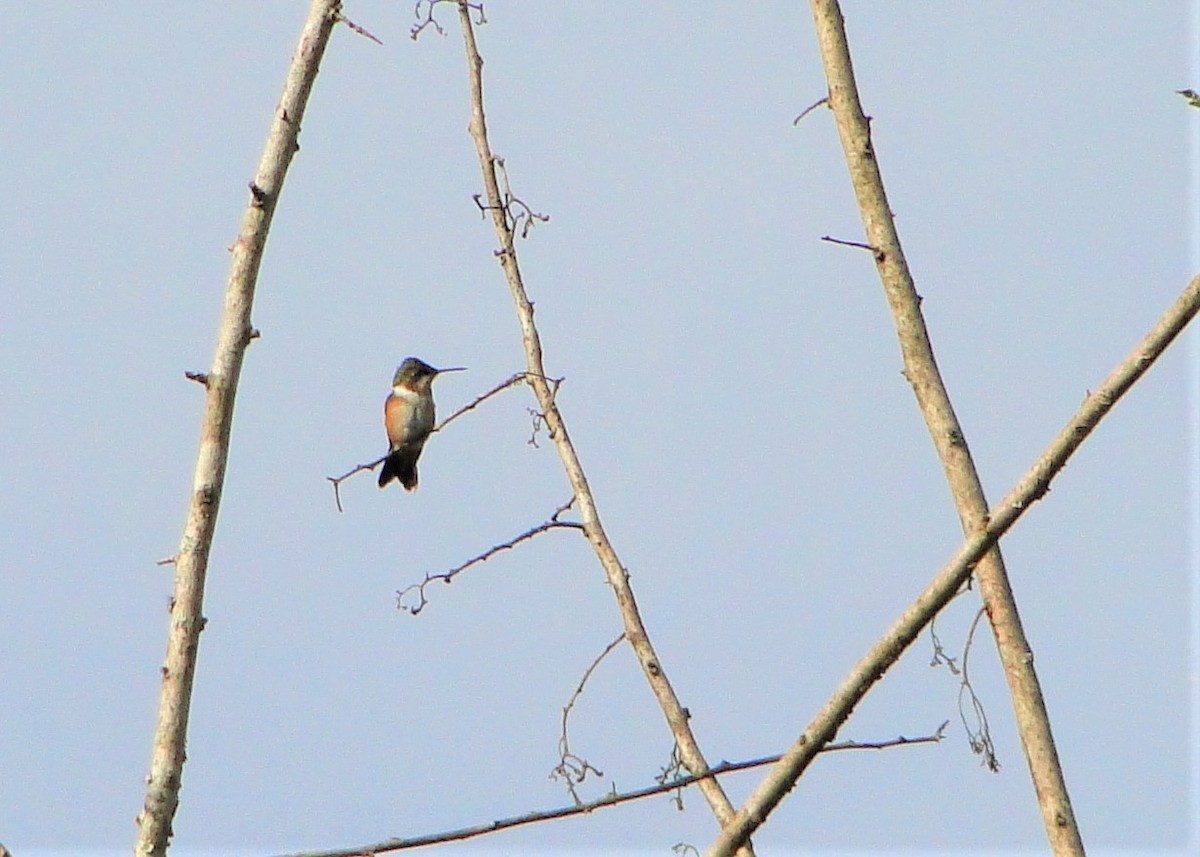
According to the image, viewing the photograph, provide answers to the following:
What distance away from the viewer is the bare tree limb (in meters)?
3.65

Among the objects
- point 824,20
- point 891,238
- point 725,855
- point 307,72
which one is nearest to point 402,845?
point 725,855

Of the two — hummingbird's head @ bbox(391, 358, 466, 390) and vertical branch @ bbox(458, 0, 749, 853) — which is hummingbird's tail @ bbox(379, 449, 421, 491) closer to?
hummingbird's head @ bbox(391, 358, 466, 390)

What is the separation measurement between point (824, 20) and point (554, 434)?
1.84 metres

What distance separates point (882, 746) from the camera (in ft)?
16.1

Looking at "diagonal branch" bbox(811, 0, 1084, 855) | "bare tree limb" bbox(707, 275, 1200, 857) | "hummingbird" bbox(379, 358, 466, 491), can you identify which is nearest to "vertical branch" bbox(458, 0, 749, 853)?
"diagonal branch" bbox(811, 0, 1084, 855)

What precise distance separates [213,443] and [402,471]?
862 centimetres

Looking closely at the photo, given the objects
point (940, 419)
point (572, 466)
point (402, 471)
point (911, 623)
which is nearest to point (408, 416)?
point (402, 471)

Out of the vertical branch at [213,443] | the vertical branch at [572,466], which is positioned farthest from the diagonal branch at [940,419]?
the vertical branch at [213,443]

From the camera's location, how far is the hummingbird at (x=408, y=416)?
44.1 ft

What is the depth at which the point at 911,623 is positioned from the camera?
12.1 feet

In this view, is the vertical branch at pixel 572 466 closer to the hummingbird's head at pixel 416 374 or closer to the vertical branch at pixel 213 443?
the vertical branch at pixel 213 443

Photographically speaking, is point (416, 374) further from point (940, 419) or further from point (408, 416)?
point (940, 419)

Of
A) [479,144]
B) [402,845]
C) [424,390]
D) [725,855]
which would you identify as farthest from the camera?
[424,390]

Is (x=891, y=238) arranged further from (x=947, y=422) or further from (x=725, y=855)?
(x=725, y=855)
